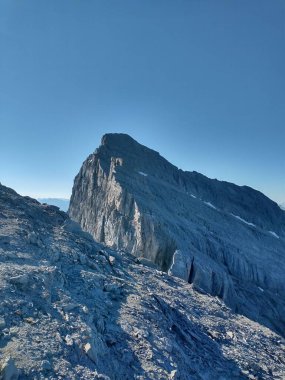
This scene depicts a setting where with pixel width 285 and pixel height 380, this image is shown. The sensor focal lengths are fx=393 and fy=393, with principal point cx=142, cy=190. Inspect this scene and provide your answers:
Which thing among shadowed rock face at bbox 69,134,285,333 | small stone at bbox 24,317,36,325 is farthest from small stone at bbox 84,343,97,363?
shadowed rock face at bbox 69,134,285,333

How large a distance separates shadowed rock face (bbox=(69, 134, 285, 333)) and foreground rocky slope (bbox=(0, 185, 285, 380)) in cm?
1125

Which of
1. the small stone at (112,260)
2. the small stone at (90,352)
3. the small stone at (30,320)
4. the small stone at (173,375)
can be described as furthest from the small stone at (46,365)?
the small stone at (112,260)

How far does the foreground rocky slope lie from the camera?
41.3 ft

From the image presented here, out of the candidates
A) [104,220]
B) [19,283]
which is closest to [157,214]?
[104,220]

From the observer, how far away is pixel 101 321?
52.9ft

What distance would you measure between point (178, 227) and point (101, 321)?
3644 cm

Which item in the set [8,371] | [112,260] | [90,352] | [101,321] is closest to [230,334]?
[112,260]

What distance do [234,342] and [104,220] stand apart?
3535 centimetres

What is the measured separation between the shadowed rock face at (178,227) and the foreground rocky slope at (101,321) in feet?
36.9

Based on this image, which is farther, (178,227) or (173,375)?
(178,227)

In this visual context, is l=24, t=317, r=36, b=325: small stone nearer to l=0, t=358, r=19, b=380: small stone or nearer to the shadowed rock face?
l=0, t=358, r=19, b=380: small stone

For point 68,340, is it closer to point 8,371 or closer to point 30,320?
point 30,320

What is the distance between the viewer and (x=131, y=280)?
24.0m

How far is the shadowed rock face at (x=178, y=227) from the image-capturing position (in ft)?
151
